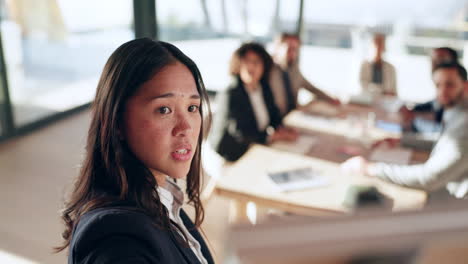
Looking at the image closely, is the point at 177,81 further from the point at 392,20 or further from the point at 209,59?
the point at 392,20

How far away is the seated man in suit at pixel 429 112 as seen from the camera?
3283 millimetres

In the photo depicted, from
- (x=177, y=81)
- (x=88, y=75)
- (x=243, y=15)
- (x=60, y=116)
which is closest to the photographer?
(x=177, y=81)

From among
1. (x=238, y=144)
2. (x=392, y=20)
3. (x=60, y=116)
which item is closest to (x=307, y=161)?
(x=238, y=144)

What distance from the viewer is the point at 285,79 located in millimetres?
3928

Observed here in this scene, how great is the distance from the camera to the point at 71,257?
81 cm

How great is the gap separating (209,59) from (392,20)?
11.0 ft

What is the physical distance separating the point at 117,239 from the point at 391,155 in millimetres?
2200

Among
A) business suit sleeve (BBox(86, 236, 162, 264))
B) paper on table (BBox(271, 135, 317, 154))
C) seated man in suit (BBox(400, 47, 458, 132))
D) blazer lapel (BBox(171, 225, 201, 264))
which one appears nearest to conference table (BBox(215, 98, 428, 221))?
paper on table (BBox(271, 135, 317, 154))

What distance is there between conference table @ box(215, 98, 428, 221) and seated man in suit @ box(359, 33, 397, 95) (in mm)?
937

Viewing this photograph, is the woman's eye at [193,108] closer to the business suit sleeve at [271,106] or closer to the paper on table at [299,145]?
the paper on table at [299,145]

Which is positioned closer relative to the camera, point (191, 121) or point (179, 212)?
point (191, 121)

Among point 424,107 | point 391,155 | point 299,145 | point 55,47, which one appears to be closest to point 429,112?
point 424,107

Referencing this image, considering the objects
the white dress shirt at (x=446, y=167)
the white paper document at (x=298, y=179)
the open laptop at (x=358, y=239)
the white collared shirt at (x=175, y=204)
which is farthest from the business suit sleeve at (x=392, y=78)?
the open laptop at (x=358, y=239)

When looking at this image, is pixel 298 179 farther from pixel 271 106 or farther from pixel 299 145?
pixel 271 106
